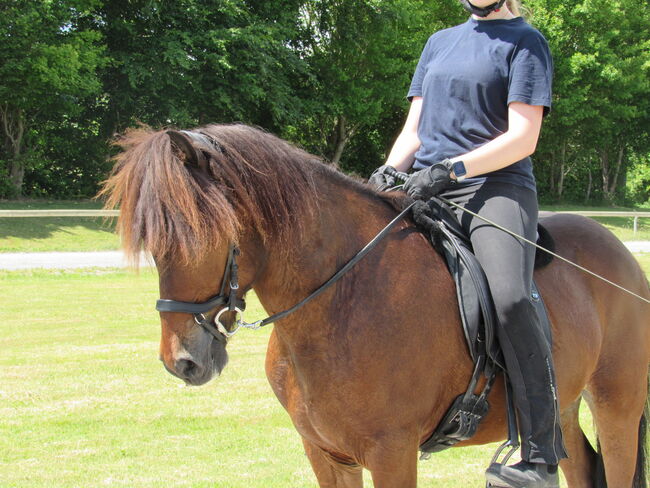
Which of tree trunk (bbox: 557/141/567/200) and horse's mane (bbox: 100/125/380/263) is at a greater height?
horse's mane (bbox: 100/125/380/263)

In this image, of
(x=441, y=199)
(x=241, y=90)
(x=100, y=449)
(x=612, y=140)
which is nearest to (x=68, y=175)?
(x=241, y=90)

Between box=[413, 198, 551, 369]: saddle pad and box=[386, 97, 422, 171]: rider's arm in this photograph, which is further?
box=[386, 97, 422, 171]: rider's arm

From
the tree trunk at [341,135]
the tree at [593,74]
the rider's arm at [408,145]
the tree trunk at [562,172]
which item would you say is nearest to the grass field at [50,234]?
the tree trunk at [341,135]

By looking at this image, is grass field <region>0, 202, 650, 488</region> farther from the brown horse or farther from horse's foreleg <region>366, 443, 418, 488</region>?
horse's foreleg <region>366, 443, 418, 488</region>

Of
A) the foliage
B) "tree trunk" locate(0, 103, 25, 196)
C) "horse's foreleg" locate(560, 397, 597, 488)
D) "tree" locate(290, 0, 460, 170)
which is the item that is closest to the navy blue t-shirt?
"horse's foreleg" locate(560, 397, 597, 488)

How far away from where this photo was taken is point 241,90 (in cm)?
2997

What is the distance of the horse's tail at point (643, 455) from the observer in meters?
4.06

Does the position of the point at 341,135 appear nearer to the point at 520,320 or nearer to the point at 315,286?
the point at 520,320

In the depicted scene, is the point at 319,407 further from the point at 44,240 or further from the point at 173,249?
the point at 44,240

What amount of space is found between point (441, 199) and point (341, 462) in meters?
1.30

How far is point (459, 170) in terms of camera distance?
3035 mm

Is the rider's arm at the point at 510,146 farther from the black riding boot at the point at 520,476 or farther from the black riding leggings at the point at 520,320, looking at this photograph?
the black riding boot at the point at 520,476

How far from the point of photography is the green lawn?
5414mm

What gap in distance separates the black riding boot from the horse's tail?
1.23 m
